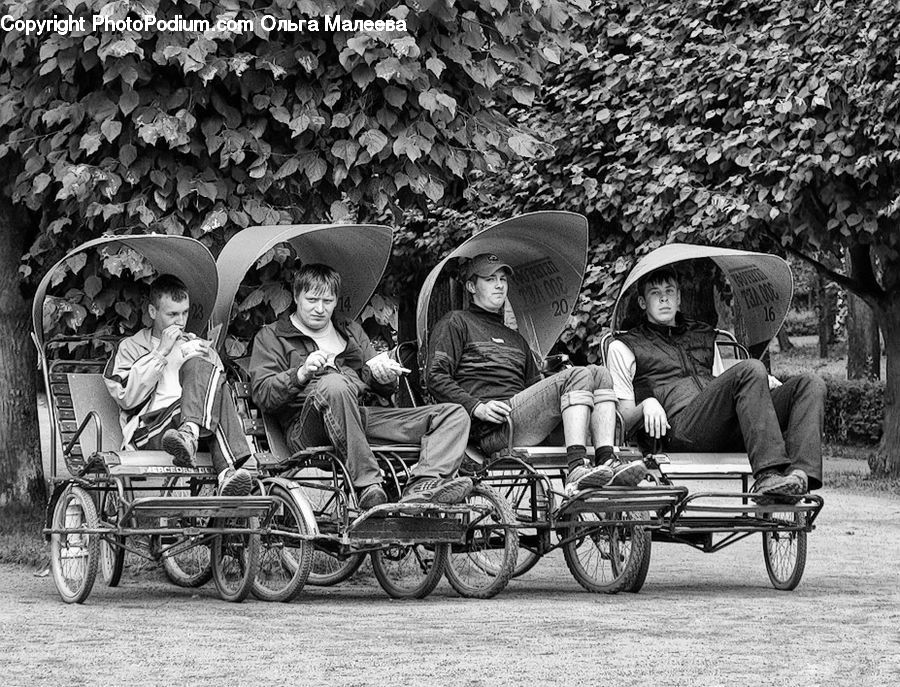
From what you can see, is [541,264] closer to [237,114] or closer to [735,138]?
[237,114]

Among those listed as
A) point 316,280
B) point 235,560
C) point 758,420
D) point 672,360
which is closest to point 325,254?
point 316,280

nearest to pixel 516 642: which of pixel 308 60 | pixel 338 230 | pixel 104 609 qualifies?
pixel 104 609

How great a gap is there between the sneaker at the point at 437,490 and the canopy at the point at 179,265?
177 centimetres

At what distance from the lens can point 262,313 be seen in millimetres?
9578

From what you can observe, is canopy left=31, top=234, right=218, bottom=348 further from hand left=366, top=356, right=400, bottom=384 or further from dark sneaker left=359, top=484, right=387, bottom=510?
dark sneaker left=359, top=484, right=387, bottom=510

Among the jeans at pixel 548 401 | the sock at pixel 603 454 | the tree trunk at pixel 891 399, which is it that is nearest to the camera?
the sock at pixel 603 454

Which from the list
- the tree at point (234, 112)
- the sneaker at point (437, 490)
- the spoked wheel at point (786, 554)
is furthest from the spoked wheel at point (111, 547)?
the spoked wheel at point (786, 554)

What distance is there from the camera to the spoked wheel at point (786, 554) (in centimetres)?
881

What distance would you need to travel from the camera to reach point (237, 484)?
25.9ft

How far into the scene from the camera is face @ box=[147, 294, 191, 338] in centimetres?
865

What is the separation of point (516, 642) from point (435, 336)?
9.08 ft

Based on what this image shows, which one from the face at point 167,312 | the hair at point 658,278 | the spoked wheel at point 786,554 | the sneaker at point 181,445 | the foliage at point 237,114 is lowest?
the spoked wheel at point 786,554

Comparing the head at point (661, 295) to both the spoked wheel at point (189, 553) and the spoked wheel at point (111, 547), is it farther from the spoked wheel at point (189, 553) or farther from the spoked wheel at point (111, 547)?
the spoked wheel at point (111, 547)

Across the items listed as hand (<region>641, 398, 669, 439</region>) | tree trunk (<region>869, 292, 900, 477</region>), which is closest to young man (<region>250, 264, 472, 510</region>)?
hand (<region>641, 398, 669, 439</region>)
